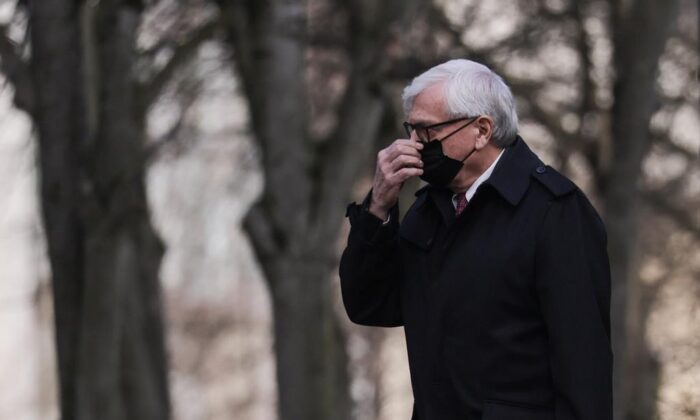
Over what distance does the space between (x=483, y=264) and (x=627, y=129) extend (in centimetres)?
1092

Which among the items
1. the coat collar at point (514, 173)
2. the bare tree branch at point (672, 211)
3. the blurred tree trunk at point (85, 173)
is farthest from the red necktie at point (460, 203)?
the bare tree branch at point (672, 211)

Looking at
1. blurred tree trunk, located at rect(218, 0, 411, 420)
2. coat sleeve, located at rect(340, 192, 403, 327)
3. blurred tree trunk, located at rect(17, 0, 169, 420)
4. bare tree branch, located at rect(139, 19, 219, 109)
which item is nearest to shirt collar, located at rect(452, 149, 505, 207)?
coat sleeve, located at rect(340, 192, 403, 327)

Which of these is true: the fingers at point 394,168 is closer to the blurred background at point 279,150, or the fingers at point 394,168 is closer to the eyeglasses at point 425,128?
the eyeglasses at point 425,128

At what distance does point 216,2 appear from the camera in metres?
12.2

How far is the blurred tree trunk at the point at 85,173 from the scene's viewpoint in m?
9.38

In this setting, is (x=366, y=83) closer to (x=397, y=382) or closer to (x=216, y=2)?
(x=216, y=2)

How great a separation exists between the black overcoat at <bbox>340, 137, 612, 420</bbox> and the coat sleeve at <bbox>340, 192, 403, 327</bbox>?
3.9 inches

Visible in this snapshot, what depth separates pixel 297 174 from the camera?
38.3 feet

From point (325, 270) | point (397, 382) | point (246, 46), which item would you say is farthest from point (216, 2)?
point (397, 382)

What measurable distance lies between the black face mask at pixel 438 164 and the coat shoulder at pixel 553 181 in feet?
0.60

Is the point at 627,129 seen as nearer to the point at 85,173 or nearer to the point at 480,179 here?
the point at 85,173

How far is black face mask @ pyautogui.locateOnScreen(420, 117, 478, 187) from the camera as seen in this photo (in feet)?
13.6

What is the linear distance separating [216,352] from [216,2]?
21405mm

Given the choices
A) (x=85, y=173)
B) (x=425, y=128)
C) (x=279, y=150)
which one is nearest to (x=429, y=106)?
(x=425, y=128)
